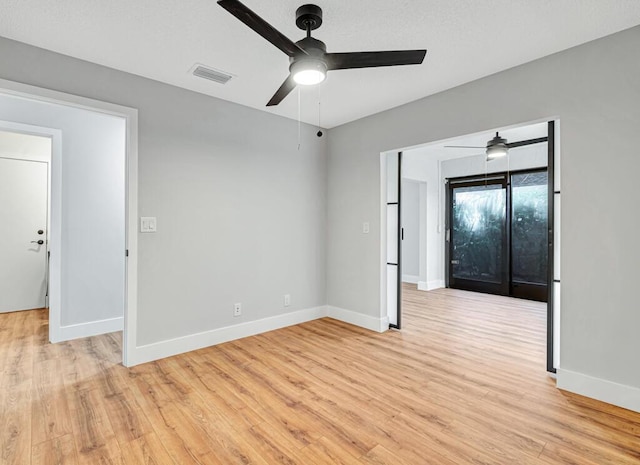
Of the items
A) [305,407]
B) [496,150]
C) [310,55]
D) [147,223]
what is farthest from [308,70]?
[496,150]

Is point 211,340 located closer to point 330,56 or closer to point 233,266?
point 233,266

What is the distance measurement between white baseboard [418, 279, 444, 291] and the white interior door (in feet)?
20.6

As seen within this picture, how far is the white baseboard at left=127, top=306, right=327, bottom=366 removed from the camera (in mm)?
2970

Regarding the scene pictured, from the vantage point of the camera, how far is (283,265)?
404 centimetres

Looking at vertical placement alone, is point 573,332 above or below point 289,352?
above

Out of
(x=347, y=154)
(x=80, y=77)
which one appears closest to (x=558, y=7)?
(x=347, y=154)

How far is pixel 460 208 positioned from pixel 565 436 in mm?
5029

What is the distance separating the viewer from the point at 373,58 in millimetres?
1887

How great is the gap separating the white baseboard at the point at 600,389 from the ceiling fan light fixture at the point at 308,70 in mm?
2777

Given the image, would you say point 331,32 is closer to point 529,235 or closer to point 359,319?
point 359,319

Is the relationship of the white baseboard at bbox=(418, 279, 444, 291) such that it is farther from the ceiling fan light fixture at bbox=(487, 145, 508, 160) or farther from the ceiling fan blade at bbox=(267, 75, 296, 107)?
the ceiling fan blade at bbox=(267, 75, 296, 107)

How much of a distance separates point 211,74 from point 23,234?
399 cm

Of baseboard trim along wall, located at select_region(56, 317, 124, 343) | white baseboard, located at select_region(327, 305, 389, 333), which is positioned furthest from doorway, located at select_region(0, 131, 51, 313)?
white baseboard, located at select_region(327, 305, 389, 333)

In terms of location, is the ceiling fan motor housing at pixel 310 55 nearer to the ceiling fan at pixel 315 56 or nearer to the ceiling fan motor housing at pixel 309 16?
the ceiling fan at pixel 315 56
